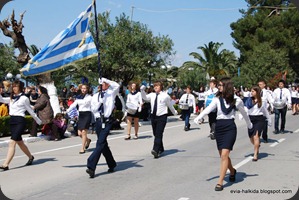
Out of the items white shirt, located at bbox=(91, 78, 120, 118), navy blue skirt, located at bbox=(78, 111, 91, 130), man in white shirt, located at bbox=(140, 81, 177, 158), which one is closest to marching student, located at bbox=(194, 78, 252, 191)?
white shirt, located at bbox=(91, 78, 120, 118)

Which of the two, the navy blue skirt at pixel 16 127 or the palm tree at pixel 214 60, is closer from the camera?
the navy blue skirt at pixel 16 127

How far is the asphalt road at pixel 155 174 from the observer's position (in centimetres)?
659

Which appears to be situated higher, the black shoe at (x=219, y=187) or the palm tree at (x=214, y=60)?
the palm tree at (x=214, y=60)

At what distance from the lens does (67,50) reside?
356 inches

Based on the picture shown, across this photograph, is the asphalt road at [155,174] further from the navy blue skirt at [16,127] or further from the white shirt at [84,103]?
the white shirt at [84,103]

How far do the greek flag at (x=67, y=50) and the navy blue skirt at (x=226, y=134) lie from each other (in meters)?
3.34

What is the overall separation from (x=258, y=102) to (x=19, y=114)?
5232 millimetres

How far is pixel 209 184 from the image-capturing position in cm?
715

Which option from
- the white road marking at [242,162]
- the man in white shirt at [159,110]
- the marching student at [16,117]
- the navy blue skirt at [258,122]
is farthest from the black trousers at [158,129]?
the marching student at [16,117]

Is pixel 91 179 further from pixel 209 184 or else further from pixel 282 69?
pixel 282 69

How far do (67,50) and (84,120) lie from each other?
2410mm

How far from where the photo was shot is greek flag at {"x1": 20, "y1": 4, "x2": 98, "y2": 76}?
29.5 ft

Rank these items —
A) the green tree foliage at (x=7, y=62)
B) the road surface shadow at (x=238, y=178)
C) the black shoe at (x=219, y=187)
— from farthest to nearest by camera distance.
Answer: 1. the green tree foliage at (x=7, y=62)
2. the road surface shadow at (x=238, y=178)
3. the black shoe at (x=219, y=187)

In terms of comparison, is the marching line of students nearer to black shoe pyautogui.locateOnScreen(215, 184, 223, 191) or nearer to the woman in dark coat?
black shoe pyautogui.locateOnScreen(215, 184, 223, 191)
